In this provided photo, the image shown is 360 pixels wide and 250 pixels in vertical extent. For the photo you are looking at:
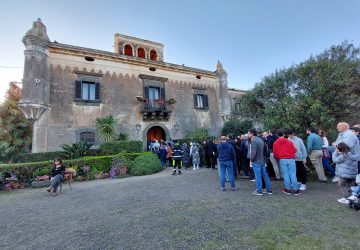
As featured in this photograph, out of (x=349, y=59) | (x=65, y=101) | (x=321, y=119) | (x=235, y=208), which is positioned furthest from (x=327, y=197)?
(x=65, y=101)

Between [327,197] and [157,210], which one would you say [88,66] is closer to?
[157,210]

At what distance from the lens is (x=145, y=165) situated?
36.6ft

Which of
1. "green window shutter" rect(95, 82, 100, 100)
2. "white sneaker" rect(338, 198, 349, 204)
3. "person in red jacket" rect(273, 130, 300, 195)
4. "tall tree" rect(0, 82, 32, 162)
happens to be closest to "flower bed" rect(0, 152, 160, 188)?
"green window shutter" rect(95, 82, 100, 100)

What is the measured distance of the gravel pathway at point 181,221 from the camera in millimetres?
A: 3197

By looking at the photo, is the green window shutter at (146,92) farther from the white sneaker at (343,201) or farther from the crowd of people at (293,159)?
the white sneaker at (343,201)

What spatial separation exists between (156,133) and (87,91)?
727 cm

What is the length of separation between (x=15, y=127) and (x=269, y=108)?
2376cm

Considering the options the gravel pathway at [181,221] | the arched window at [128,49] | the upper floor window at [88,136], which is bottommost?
the gravel pathway at [181,221]

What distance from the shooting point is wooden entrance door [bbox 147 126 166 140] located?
1872 cm

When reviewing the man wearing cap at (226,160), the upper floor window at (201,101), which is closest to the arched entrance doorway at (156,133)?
the upper floor window at (201,101)

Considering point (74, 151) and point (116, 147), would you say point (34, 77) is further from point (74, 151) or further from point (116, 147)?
point (116, 147)

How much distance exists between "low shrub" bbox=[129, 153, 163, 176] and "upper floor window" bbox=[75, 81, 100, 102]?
710cm

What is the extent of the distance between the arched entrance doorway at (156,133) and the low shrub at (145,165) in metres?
6.75

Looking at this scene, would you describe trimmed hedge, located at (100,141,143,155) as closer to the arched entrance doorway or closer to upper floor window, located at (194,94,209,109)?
the arched entrance doorway
